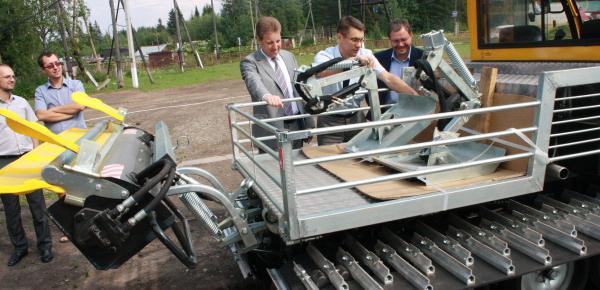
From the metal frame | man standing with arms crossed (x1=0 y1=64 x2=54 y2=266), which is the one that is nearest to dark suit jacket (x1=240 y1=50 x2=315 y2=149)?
the metal frame

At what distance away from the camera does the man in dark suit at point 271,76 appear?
4207mm

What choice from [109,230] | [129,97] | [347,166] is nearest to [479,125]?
[347,166]

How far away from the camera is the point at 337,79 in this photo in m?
3.43

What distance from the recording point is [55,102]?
16.0 ft

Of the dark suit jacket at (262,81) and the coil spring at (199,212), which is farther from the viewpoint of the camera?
the dark suit jacket at (262,81)

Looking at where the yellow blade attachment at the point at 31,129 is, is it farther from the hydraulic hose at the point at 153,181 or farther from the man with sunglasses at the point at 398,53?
the man with sunglasses at the point at 398,53

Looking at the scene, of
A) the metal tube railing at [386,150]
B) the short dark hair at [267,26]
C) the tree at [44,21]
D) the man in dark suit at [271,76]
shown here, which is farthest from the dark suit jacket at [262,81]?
the tree at [44,21]

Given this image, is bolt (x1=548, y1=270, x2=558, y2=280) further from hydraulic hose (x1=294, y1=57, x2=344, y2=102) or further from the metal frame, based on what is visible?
hydraulic hose (x1=294, y1=57, x2=344, y2=102)

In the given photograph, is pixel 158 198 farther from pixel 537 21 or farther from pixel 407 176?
pixel 537 21

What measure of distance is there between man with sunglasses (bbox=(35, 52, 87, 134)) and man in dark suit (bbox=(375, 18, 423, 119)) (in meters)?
3.13

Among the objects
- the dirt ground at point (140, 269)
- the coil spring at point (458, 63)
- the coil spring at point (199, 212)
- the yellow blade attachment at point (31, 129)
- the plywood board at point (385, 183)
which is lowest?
the dirt ground at point (140, 269)

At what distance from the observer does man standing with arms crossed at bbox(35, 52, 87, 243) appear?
4770mm

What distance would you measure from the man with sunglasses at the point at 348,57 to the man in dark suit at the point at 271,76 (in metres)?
0.25

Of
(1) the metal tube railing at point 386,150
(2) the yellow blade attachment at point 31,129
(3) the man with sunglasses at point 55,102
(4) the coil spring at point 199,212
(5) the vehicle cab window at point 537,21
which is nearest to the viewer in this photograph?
(1) the metal tube railing at point 386,150
